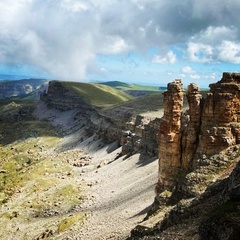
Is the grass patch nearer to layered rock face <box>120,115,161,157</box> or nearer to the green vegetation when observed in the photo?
the green vegetation

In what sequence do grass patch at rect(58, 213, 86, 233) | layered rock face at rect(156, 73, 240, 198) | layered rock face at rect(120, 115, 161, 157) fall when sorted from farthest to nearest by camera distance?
layered rock face at rect(120, 115, 161, 157), grass patch at rect(58, 213, 86, 233), layered rock face at rect(156, 73, 240, 198)

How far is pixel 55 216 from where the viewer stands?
7269 centimetres

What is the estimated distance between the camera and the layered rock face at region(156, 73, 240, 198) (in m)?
47.4

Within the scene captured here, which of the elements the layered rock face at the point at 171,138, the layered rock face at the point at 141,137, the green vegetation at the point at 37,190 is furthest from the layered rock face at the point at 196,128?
the layered rock face at the point at 141,137

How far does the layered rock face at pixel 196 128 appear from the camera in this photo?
47375 mm

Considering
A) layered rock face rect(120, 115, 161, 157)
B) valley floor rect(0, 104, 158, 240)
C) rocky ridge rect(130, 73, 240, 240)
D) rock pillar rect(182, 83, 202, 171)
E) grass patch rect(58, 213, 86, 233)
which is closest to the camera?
rocky ridge rect(130, 73, 240, 240)

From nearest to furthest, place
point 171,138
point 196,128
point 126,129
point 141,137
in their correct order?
point 196,128
point 171,138
point 141,137
point 126,129

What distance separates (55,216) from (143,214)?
24548 millimetres

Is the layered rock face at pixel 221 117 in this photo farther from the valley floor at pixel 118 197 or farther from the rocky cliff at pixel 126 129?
the rocky cliff at pixel 126 129

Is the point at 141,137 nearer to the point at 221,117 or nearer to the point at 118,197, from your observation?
the point at 118,197

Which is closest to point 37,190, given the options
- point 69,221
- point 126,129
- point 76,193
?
point 76,193

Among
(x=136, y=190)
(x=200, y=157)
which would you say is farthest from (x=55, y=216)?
(x=200, y=157)

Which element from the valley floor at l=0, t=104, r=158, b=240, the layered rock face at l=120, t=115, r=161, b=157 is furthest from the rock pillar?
the layered rock face at l=120, t=115, r=161, b=157

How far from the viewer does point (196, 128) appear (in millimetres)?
50438
